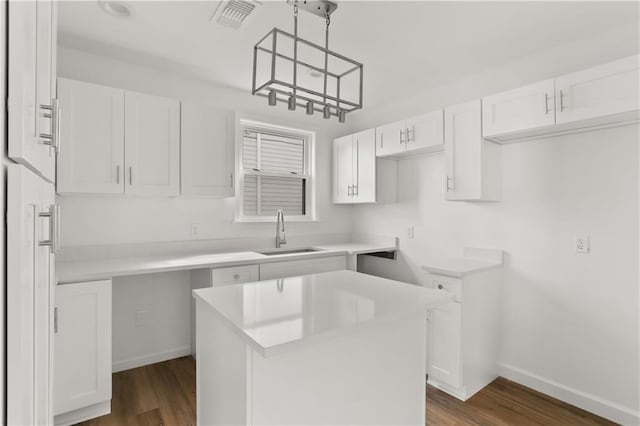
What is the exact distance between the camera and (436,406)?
2.35 metres

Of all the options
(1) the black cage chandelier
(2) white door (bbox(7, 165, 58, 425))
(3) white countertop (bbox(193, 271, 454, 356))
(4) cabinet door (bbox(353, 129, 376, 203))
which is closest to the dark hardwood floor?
(3) white countertop (bbox(193, 271, 454, 356))

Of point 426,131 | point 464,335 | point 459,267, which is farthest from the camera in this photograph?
point 426,131

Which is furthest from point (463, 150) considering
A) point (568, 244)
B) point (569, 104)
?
point (568, 244)

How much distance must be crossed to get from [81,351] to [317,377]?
162 centimetres

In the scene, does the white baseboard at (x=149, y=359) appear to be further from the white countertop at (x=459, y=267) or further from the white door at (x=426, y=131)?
the white door at (x=426, y=131)

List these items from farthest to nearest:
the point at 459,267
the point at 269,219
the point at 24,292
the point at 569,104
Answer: the point at 269,219
the point at 459,267
the point at 569,104
the point at 24,292

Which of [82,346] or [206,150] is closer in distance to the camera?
[82,346]

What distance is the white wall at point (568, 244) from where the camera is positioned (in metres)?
2.24

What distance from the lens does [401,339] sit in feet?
5.12

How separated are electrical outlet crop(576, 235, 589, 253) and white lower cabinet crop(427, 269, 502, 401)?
1.90 ft

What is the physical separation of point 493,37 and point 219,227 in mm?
2740

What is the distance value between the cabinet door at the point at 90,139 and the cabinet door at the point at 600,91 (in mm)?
3022

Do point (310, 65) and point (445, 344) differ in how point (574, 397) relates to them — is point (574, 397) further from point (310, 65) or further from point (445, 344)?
point (310, 65)

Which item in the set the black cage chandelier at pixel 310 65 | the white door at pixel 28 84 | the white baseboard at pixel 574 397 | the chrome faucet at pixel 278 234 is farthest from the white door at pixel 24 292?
the white baseboard at pixel 574 397
